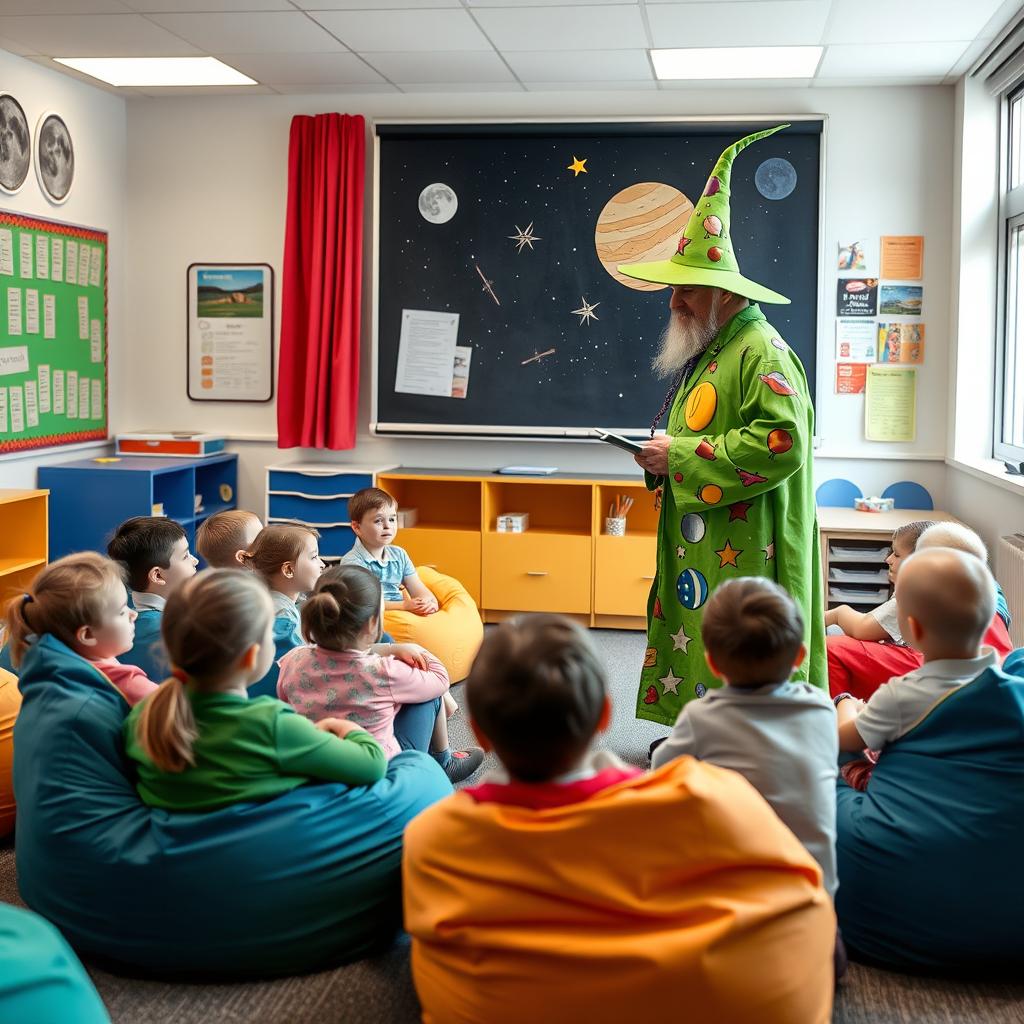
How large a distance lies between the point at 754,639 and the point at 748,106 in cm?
390

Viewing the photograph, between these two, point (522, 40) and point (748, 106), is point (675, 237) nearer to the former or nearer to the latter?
point (748, 106)

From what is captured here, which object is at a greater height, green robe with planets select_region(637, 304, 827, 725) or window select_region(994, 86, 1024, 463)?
window select_region(994, 86, 1024, 463)

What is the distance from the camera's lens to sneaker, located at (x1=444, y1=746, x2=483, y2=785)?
3.13 metres

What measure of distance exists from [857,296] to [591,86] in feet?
4.97

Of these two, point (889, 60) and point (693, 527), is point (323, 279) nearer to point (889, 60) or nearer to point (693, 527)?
point (889, 60)

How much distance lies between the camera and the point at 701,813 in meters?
1.57

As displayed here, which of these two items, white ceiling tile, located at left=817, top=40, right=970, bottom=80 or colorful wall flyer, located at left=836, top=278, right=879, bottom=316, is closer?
white ceiling tile, located at left=817, top=40, right=970, bottom=80

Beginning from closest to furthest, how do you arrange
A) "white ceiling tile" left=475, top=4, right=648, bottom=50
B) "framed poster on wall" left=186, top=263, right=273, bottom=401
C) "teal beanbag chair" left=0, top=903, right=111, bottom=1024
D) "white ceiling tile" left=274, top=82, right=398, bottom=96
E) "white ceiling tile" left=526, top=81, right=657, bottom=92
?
"teal beanbag chair" left=0, top=903, right=111, bottom=1024 → "white ceiling tile" left=475, top=4, right=648, bottom=50 → "white ceiling tile" left=526, top=81, right=657, bottom=92 → "white ceiling tile" left=274, top=82, right=398, bottom=96 → "framed poster on wall" left=186, top=263, right=273, bottom=401

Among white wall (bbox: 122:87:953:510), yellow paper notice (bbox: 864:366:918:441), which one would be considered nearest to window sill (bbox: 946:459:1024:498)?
yellow paper notice (bbox: 864:366:918:441)

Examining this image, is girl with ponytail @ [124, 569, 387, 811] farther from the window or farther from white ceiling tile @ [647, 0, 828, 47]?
the window

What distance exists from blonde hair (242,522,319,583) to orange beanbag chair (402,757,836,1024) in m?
1.41

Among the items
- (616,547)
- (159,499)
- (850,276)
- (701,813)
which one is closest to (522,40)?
(850,276)

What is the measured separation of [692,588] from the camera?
289 centimetres

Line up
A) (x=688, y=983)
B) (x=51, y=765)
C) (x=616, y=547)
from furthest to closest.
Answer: (x=616, y=547)
(x=51, y=765)
(x=688, y=983)
